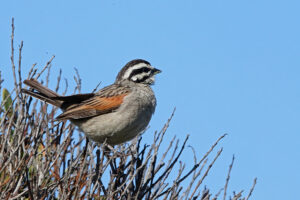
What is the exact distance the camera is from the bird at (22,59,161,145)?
6.50m

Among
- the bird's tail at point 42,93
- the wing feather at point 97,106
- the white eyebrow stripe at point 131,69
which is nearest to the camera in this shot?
the bird's tail at point 42,93

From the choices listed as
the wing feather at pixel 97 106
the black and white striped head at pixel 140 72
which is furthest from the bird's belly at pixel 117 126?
the black and white striped head at pixel 140 72

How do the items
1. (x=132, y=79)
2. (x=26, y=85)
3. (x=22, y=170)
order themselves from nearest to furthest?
(x=22, y=170)
(x=26, y=85)
(x=132, y=79)

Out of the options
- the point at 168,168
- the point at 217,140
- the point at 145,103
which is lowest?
the point at 168,168

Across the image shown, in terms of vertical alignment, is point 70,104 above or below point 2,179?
above

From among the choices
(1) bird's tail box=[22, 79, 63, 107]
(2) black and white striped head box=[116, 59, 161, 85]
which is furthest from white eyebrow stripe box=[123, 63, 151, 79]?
(1) bird's tail box=[22, 79, 63, 107]

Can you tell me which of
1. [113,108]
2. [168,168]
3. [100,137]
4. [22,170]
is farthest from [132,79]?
[22,170]

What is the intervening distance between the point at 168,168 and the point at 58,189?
1.21 meters

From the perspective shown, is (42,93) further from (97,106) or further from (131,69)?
(131,69)

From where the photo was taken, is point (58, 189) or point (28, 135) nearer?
point (58, 189)

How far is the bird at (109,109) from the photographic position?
21.3 feet

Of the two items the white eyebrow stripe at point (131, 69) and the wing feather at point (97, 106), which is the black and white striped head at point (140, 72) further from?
the wing feather at point (97, 106)

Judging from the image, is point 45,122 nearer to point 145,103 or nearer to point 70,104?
point 70,104

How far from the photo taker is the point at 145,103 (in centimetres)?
676
